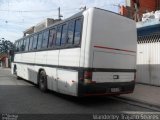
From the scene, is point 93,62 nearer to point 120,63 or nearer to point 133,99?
point 120,63

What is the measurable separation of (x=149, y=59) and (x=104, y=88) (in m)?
6.97

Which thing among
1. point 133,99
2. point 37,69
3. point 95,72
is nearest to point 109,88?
point 95,72

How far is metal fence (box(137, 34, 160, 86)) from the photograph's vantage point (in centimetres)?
1536

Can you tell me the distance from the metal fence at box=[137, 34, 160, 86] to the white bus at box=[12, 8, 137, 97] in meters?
4.93

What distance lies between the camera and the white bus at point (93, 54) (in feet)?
30.9

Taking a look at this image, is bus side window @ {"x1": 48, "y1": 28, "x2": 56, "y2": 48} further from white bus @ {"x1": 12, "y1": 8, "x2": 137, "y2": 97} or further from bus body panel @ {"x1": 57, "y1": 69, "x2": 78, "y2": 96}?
bus body panel @ {"x1": 57, "y1": 69, "x2": 78, "y2": 96}

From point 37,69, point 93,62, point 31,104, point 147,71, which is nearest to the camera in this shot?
point 93,62

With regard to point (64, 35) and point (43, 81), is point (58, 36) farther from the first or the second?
point (43, 81)

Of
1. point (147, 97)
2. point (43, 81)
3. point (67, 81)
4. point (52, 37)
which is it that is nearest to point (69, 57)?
point (67, 81)

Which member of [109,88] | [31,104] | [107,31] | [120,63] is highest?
[107,31]

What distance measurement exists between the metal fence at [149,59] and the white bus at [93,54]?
4.93m

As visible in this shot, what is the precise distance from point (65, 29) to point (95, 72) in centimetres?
251

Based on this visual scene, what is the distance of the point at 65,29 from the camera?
11.1 metres

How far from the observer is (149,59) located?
1590cm
